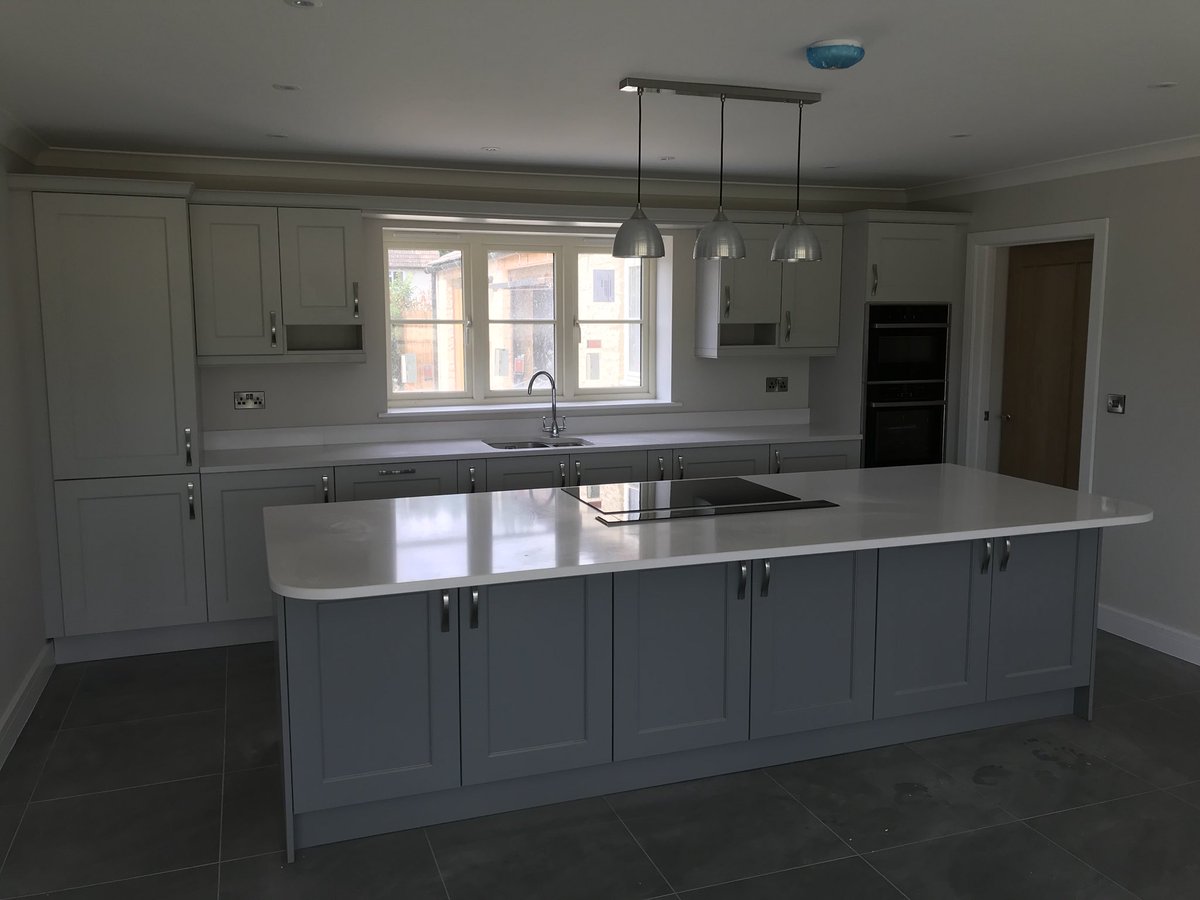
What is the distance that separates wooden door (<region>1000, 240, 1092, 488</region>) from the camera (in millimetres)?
5121

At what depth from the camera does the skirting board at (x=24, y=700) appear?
3.36 m

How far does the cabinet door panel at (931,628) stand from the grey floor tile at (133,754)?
2443mm

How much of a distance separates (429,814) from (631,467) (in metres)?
2.48

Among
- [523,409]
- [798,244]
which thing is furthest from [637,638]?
[523,409]

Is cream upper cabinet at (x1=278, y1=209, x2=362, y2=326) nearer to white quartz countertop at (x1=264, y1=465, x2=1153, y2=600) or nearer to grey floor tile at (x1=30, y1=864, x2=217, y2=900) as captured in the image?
white quartz countertop at (x1=264, y1=465, x2=1153, y2=600)

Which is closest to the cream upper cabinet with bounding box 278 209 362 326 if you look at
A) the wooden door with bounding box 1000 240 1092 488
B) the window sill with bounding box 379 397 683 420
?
the window sill with bounding box 379 397 683 420

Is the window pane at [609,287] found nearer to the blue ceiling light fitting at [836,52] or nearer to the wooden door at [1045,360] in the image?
the wooden door at [1045,360]

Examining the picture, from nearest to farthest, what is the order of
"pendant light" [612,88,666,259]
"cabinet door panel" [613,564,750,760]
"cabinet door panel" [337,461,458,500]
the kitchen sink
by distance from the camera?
1. "cabinet door panel" [613,564,750,760]
2. "pendant light" [612,88,666,259]
3. "cabinet door panel" [337,461,458,500]
4. the kitchen sink

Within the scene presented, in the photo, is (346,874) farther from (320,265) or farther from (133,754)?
(320,265)

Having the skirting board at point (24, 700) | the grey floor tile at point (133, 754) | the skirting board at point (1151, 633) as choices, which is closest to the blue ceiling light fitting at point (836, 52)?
the grey floor tile at point (133, 754)

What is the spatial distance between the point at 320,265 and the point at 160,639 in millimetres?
1982

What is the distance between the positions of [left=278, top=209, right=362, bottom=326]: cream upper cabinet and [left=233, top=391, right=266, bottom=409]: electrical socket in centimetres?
54

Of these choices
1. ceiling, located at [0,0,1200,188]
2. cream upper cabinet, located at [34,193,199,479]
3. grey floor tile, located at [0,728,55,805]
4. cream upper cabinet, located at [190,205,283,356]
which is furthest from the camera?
cream upper cabinet, located at [190,205,283,356]

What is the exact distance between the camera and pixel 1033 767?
3.26 meters
